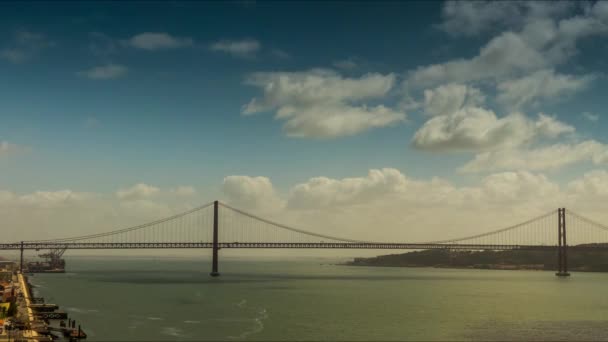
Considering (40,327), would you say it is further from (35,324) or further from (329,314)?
(329,314)

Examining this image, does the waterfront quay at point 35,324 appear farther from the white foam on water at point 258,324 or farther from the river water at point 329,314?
the white foam on water at point 258,324

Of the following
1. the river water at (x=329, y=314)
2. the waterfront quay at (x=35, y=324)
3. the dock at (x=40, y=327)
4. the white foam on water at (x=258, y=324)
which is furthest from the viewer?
the river water at (x=329, y=314)

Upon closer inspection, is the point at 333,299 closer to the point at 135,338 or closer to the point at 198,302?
the point at 198,302

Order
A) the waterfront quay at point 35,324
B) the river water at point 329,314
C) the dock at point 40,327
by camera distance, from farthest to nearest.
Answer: the river water at point 329,314 → the waterfront quay at point 35,324 → the dock at point 40,327

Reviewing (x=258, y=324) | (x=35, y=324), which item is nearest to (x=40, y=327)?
(x=35, y=324)

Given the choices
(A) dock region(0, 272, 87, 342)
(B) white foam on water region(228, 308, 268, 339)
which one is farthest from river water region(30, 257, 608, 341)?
(A) dock region(0, 272, 87, 342)

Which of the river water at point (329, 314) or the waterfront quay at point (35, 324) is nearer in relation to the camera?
the waterfront quay at point (35, 324)

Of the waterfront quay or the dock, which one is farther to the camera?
the waterfront quay

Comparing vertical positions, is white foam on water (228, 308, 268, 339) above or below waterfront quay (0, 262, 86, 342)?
below

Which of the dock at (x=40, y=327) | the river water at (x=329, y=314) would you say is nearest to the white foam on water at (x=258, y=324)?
the river water at (x=329, y=314)

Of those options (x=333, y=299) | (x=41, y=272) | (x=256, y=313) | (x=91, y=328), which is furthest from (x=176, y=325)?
(x=41, y=272)

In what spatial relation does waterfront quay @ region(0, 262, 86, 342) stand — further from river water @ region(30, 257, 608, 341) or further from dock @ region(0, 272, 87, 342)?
river water @ region(30, 257, 608, 341)
